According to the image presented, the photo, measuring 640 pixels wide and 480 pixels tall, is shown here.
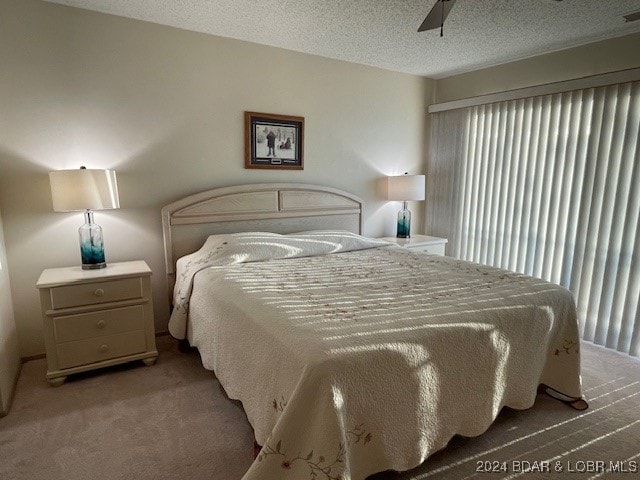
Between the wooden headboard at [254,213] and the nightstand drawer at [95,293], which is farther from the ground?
the wooden headboard at [254,213]

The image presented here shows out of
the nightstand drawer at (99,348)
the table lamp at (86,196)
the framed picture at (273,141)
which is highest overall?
A: the framed picture at (273,141)

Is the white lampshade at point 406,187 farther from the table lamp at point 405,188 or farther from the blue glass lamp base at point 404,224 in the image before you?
the blue glass lamp base at point 404,224

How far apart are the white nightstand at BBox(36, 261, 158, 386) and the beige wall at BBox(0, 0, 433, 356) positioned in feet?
1.31

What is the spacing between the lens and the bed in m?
1.33

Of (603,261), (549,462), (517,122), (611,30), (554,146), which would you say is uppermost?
(611,30)

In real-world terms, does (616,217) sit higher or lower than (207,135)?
lower

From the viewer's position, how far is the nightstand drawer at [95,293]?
91.1 inches

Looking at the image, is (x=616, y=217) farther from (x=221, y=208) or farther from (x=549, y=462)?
(x=221, y=208)

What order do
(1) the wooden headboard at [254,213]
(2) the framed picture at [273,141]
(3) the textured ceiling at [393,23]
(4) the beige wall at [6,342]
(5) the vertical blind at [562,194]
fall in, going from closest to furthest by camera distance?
(4) the beige wall at [6,342], (3) the textured ceiling at [393,23], (5) the vertical blind at [562,194], (1) the wooden headboard at [254,213], (2) the framed picture at [273,141]

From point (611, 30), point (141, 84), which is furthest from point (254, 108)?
point (611, 30)

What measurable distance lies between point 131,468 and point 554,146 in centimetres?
373

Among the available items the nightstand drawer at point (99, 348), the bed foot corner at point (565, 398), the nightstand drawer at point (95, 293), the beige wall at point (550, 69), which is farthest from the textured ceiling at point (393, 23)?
the bed foot corner at point (565, 398)

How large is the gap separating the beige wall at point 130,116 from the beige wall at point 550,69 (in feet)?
3.83

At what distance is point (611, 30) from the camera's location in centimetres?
281
